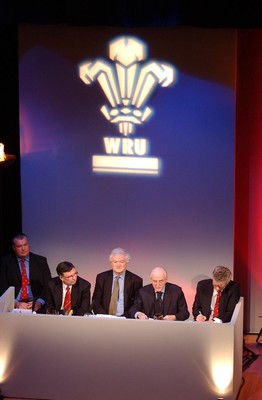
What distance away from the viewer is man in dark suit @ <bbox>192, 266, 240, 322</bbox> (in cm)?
732

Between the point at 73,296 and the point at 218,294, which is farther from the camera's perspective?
the point at 73,296

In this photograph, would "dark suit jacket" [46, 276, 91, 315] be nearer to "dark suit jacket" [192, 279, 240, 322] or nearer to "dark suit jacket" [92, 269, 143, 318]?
"dark suit jacket" [92, 269, 143, 318]

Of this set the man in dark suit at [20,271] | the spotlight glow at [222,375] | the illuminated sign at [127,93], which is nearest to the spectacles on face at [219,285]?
the spotlight glow at [222,375]

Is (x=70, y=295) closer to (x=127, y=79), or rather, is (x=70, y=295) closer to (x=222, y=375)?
(x=222, y=375)

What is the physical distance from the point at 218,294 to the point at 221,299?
7 cm

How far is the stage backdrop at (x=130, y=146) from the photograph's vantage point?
27.5ft

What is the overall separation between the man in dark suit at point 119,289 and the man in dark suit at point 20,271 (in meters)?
0.59

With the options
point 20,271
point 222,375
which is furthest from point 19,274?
point 222,375

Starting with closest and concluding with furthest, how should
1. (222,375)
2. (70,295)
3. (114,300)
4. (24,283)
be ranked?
1. (222,375)
2. (70,295)
3. (114,300)
4. (24,283)

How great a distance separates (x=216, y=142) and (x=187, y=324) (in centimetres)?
240

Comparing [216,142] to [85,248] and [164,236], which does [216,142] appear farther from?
[85,248]

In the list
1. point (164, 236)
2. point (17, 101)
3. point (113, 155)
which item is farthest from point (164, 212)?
point (17, 101)

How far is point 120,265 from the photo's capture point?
25.6ft

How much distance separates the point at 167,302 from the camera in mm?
7480
